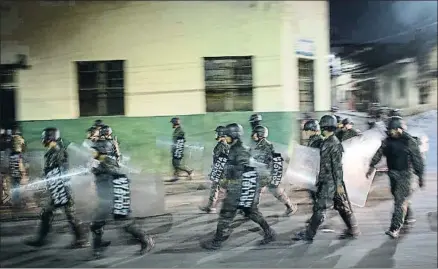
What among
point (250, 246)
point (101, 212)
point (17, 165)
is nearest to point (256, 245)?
point (250, 246)

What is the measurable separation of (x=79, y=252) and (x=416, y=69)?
2477mm

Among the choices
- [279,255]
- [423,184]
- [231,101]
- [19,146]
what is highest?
[231,101]

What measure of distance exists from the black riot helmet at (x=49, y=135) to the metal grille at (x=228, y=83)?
0.97m

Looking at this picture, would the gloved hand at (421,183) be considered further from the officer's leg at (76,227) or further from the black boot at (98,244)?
the officer's leg at (76,227)

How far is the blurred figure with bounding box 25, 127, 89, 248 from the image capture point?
9.28 ft

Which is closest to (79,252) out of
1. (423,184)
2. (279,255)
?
(279,255)

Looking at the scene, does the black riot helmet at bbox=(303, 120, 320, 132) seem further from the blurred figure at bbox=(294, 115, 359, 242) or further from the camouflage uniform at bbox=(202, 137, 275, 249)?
the camouflage uniform at bbox=(202, 137, 275, 249)

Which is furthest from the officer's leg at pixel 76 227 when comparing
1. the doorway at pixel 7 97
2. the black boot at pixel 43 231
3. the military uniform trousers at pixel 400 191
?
the military uniform trousers at pixel 400 191

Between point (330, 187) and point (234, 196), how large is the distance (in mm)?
608

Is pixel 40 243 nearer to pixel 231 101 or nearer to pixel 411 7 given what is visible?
pixel 231 101

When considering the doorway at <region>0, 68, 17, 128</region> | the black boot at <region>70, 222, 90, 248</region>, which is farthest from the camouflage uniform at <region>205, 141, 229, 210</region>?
the doorway at <region>0, 68, 17, 128</region>

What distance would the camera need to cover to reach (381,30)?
9.50 ft

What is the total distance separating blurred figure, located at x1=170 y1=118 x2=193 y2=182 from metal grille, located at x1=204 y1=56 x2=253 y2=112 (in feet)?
0.73

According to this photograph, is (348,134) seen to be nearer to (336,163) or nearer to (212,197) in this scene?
(336,163)
